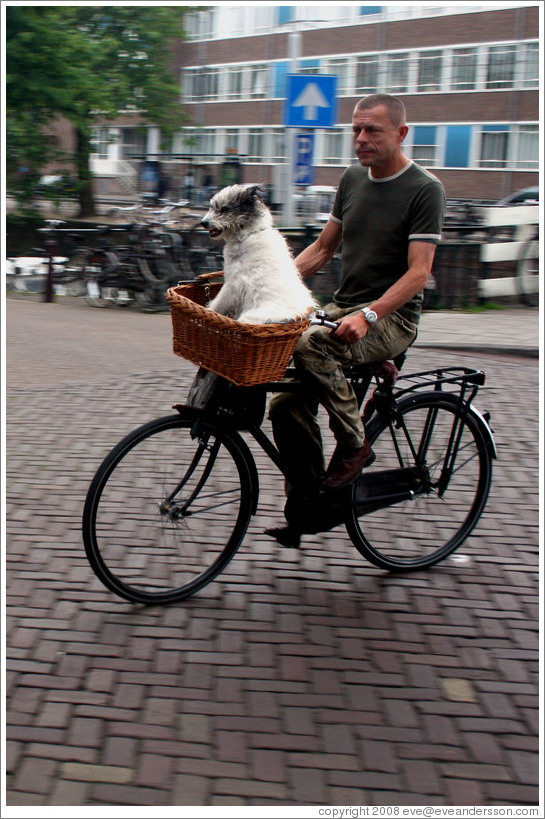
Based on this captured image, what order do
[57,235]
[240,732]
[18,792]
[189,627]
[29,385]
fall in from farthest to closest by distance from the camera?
[57,235], [29,385], [189,627], [240,732], [18,792]

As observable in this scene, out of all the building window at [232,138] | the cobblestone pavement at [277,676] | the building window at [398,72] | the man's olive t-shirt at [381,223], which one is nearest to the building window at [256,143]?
the building window at [232,138]

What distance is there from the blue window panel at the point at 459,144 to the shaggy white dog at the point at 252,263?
4022 centimetres

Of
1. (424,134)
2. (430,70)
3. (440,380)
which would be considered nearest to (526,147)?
(424,134)

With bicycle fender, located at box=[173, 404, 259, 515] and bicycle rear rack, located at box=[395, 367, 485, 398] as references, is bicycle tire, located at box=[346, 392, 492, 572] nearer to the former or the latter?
bicycle rear rack, located at box=[395, 367, 485, 398]

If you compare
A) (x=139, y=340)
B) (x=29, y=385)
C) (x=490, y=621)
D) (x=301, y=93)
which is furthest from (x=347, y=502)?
(x=301, y=93)

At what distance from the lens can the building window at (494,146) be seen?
3969 cm

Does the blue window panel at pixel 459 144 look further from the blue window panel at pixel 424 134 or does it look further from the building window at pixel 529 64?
the building window at pixel 529 64

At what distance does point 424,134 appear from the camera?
42219 millimetres

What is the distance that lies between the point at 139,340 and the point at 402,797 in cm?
823

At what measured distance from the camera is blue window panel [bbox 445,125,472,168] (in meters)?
40.9

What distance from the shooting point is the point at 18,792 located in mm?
2461

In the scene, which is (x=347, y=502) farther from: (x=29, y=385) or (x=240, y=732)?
(x=29, y=385)

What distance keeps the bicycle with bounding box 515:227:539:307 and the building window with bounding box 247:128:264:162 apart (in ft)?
132

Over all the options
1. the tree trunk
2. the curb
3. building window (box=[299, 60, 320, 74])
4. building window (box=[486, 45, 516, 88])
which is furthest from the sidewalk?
building window (box=[299, 60, 320, 74])
